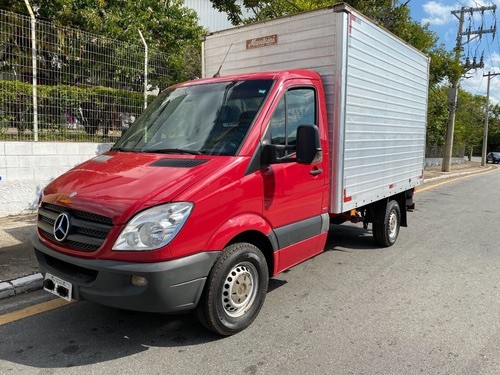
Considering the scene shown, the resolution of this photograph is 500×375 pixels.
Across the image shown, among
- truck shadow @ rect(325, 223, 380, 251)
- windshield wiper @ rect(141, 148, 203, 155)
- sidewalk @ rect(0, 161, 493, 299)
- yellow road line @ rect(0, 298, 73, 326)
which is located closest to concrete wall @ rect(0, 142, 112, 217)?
sidewalk @ rect(0, 161, 493, 299)

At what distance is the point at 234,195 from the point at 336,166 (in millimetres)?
1735

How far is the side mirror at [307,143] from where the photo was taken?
3709 mm

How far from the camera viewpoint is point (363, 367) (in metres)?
3.17

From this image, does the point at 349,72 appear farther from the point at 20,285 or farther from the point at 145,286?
the point at 20,285

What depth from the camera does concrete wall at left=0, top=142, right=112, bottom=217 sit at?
7.00 meters

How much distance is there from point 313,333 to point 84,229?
210cm

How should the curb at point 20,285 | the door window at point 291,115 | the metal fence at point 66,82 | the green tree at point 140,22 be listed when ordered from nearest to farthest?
the door window at point 291,115 < the curb at point 20,285 < the metal fence at point 66,82 < the green tree at point 140,22

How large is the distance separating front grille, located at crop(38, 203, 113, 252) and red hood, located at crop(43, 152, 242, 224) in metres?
0.05

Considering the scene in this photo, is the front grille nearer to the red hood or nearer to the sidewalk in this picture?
the red hood

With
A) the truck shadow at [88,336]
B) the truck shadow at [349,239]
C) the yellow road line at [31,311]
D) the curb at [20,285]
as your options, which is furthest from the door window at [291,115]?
the curb at [20,285]

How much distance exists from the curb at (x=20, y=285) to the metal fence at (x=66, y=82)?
3.55 m

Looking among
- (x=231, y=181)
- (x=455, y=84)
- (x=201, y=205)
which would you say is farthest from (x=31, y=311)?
(x=455, y=84)

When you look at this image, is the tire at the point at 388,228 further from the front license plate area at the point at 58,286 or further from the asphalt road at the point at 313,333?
the front license plate area at the point at 58,286

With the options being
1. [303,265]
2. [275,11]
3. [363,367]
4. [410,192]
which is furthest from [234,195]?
[275,11]
